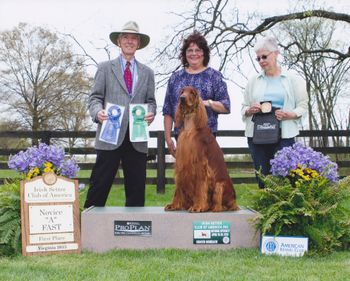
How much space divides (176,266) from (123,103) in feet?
5.54

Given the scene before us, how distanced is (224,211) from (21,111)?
15584mm

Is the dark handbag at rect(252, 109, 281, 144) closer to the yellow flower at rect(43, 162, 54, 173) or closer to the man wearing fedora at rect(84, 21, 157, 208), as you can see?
the man wearing fedora at rect(84, 21, 157, 208)

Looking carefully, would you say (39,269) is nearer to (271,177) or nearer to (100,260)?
(100,260)

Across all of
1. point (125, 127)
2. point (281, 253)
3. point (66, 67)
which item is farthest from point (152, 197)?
point (66, 67)

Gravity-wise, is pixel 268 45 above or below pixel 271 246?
above

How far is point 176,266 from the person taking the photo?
10.9 feet

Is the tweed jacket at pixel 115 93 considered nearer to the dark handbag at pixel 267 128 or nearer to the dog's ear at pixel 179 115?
the dog's ear at pixel 179 115

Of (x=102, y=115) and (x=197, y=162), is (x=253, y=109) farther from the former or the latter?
(x=102, y=115)

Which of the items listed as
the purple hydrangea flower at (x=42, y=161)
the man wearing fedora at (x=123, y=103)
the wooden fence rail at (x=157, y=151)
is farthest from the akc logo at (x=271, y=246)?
the wooden fence rail at (x=157, y=151)

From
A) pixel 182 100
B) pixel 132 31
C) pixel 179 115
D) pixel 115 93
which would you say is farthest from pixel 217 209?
pixel 132 31

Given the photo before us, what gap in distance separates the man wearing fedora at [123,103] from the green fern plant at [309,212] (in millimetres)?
1172

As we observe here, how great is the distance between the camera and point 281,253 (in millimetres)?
3727

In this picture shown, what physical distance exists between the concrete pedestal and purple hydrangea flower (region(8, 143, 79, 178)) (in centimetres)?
45

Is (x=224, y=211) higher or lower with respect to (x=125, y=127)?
lower
